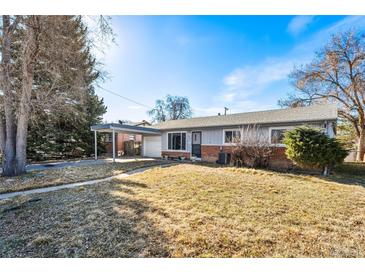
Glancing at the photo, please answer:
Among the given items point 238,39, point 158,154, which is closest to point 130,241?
point 238,39

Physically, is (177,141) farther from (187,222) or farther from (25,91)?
(187,222)

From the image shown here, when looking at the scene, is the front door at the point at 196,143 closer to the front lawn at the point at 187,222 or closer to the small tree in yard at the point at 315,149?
the small tree in yard at the point at 315,149

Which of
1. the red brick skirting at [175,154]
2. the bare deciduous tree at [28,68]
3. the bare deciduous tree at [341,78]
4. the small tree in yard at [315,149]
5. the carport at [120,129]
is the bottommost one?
the red brick skirting at [175,154]

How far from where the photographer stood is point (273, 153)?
9.96 m

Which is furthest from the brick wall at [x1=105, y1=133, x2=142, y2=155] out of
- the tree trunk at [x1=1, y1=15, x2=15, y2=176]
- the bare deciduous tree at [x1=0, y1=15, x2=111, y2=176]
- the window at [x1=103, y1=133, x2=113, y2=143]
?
the tree trunk at [x1=1, y1=15, x2=15, y2=176]

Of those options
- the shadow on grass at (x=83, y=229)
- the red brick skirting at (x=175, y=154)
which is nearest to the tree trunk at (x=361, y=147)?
the red brick skirting at (x=175, y=154)

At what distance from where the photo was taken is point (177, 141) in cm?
1462

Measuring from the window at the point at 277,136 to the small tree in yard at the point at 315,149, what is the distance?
183 cm

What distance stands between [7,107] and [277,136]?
12104 mm

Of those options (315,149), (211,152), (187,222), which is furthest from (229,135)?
(187,222)

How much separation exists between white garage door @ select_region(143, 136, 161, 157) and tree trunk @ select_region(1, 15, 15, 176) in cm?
948

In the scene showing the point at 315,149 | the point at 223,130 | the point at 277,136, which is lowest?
the point at 315,149

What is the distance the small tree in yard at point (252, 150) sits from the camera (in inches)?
372
